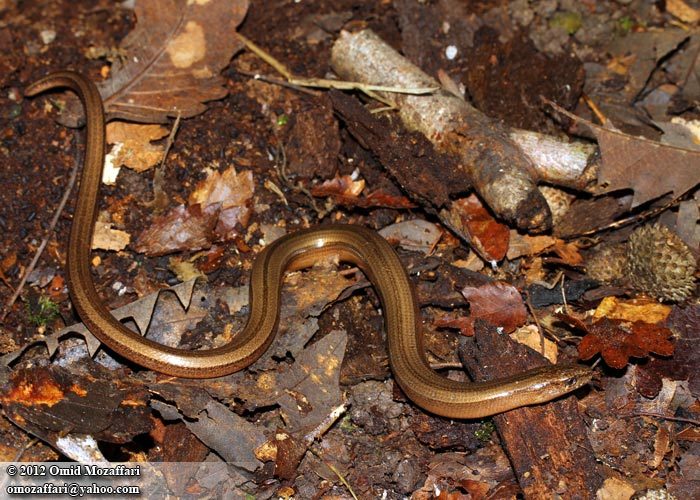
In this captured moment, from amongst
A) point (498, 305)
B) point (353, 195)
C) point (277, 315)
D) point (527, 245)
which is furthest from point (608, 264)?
point (277, 315)

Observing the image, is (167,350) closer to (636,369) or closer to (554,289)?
(554,289)

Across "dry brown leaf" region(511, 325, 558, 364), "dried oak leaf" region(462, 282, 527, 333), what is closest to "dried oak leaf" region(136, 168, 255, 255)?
"dried oak leaf" region(462, 282, 527, 333)

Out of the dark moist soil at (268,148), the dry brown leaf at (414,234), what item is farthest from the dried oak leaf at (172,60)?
the dry brown leaf at (414,234)

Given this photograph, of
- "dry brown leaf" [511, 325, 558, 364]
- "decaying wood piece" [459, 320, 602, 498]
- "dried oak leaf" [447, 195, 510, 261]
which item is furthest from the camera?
"dried oak leaf" [447, 195, 510, 261]

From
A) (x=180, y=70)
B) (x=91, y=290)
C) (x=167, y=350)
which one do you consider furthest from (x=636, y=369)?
(x=180, y=70)

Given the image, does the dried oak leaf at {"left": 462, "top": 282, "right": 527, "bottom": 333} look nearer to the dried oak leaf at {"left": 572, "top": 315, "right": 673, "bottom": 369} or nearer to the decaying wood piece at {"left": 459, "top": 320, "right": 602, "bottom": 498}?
the decaying wood piece at {"left": 459, "top": 320, "right": 602, "bottom": 498}

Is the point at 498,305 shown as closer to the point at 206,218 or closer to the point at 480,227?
the point at 480,227

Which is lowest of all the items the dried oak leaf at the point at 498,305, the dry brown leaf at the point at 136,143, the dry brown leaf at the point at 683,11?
the dried oak leaf at the point at 498,305

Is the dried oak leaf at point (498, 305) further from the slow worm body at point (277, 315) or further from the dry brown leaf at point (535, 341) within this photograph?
the slow worm body at point (277, 315)
